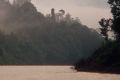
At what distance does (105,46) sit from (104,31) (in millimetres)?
6552

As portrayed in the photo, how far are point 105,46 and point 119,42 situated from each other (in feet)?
46.3

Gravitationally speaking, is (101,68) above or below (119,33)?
below

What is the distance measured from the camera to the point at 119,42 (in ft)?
557

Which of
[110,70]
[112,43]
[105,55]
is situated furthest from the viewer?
[112,43]

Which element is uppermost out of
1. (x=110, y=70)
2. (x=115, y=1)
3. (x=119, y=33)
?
(x=115, y=1)

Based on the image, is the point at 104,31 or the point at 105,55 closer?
the point at 105,55

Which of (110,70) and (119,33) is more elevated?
(119,33)

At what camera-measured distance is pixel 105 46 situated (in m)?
183

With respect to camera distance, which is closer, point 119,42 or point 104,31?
point 119,42

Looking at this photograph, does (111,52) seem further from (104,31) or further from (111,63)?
(104,31)

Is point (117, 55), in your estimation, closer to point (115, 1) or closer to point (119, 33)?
point (119, 33)

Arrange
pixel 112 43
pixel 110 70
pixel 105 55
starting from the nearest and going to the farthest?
pixel 110 70, pixel 105 55, pixel 112 43

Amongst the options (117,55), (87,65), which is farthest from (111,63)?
(87,65)

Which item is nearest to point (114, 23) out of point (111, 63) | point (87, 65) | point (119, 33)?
point (119, 33)
